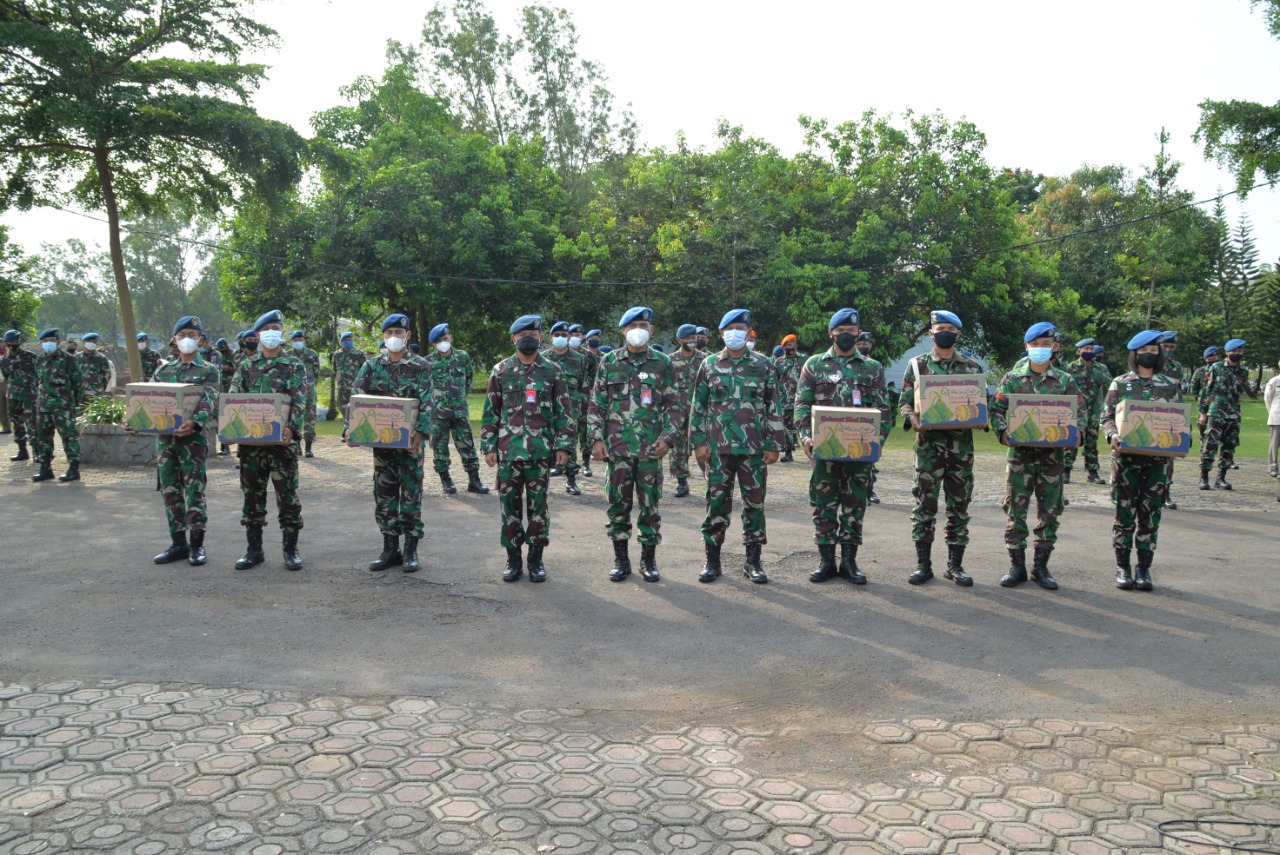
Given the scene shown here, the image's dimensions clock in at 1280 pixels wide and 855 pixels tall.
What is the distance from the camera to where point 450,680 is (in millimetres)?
4805

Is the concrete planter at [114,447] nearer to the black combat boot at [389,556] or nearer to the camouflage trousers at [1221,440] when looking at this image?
the black combat boot at [389,556]

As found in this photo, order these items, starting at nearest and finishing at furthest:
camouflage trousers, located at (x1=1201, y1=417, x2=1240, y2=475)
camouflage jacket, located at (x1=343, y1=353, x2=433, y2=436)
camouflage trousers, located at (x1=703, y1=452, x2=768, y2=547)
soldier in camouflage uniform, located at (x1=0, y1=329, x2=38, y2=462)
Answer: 1. camouflage trousers, located at (x1=703, y1=452, x2=768, y2=547)
2. camouflage jacket, located at (x1=343, y1=353, x2=433, y2=436)
3. camouflage trousers, located at (x1=1201, y1=417, x2=1240, y2=475)
4. soldier in camouflage uniform, located at (x1=0, y1=329, x2=38, y2=462)

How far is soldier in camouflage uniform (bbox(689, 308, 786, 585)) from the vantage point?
6.83 m

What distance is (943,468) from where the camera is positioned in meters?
6.79

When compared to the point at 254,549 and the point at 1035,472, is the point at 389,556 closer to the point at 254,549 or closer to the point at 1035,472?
the point at 254,549

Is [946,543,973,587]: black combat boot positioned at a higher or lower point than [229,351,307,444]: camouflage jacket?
lower

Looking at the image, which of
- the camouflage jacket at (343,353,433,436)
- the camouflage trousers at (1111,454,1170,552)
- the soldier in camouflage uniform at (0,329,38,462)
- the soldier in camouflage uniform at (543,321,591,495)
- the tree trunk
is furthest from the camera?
the tree trunk

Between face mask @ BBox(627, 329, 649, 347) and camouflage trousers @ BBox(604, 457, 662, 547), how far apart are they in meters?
0.92

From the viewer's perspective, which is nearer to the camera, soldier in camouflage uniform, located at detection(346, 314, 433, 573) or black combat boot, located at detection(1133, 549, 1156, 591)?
black combat boot, located at detection(1133, 549, 1156, 591)

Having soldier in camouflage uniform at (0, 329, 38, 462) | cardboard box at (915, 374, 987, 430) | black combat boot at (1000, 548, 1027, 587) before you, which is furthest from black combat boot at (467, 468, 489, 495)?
soldier in camouflage uniform at (0, 329, 38, 462)

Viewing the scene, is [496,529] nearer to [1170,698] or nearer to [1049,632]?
[1049,632]

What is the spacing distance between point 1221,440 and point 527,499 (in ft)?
34.9

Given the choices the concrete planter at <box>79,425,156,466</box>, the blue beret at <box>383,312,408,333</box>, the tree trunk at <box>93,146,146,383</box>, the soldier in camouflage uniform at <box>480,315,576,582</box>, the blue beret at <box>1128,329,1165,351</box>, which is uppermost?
the tree trunk at <box>93,146,146,383</box>

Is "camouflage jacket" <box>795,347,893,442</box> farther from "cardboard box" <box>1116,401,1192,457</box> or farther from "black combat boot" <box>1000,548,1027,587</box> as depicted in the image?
"cardboard box" <box>1116,401,1192,457</box>
